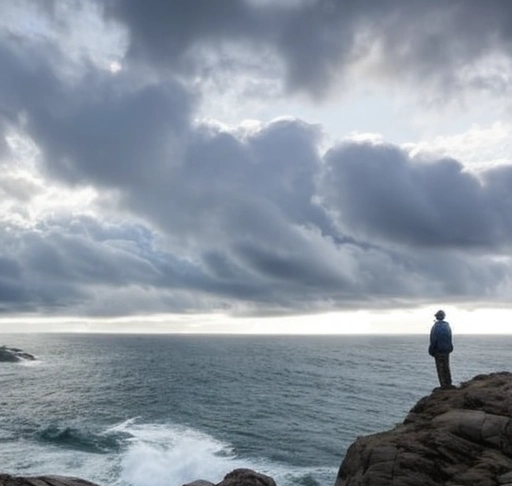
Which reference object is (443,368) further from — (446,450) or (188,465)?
(188,465)

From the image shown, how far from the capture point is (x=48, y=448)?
54.6 m

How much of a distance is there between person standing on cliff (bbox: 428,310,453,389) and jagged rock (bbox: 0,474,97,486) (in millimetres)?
16155

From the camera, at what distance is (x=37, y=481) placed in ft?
58.0

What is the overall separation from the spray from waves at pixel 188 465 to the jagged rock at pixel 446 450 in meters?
27.9

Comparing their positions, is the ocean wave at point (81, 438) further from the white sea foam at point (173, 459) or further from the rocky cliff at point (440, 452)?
the rocky cliff at point (440, 452)

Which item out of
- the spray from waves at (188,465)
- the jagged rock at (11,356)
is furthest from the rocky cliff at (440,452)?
the jagged rock at (11,356)

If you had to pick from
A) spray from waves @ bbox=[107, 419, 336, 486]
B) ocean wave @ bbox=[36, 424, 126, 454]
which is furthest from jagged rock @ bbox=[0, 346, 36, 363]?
spray from waves @ bbox=[107, 419, 336, 486]

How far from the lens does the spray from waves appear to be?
4459 centimetres

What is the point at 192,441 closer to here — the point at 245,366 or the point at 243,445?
the point at 243,445

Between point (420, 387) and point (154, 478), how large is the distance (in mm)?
72284

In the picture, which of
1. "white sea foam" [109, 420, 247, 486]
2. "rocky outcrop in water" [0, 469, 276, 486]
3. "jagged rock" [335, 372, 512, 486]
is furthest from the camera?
"white sea foam" [109, 420, 247, 486]

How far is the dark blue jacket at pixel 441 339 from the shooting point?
2397 centimetres

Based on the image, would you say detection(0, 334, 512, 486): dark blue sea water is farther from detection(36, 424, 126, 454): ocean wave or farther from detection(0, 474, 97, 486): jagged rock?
detection(0, 474, 97, 486): jagged rock

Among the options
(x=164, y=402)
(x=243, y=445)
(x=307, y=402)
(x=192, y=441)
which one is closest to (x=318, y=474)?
(x=243, y=445)
